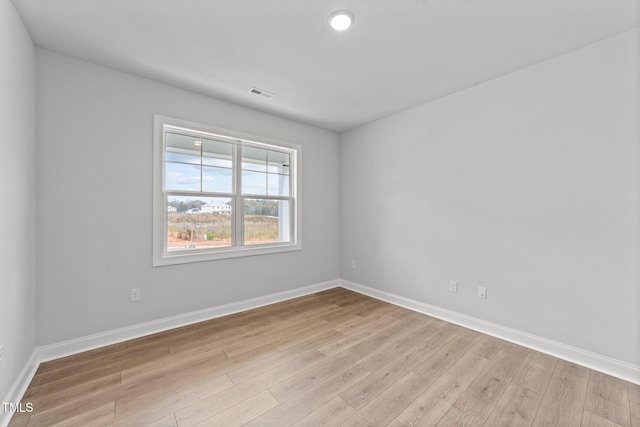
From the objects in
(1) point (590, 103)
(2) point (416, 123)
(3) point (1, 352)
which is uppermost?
(2) point (416, 123)

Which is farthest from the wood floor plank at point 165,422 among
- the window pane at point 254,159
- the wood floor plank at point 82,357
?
the window pane at point 254,159

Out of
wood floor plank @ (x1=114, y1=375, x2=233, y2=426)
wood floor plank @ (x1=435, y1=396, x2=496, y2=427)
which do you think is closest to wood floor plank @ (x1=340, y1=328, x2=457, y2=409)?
wood floor plank @ (x1=435, y1=396, x2=496, y2=427)

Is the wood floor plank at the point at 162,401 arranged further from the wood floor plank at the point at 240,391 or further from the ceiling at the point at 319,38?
the ceiling at the point at 319,38

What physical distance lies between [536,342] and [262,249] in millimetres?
3056

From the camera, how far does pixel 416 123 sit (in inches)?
133

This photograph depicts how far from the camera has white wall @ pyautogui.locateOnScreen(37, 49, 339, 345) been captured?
2.22 meters

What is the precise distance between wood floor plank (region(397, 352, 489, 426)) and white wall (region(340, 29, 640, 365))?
2.53 feet

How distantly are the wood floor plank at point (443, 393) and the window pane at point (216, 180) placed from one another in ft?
9.41

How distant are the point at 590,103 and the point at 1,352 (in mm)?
4445

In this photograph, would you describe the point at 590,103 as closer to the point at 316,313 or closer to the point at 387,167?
the point at 387,167

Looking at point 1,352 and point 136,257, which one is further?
point 136,257

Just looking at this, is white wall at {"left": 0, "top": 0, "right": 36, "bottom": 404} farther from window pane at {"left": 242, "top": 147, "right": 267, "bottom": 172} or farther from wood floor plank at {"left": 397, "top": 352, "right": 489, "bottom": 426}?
wood floor plank at {"left": 397, "top": 352, "right": 489, "bottom": 426}

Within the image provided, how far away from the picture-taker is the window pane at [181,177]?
2.91m

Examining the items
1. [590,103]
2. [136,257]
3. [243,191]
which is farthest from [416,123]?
[136,257]
